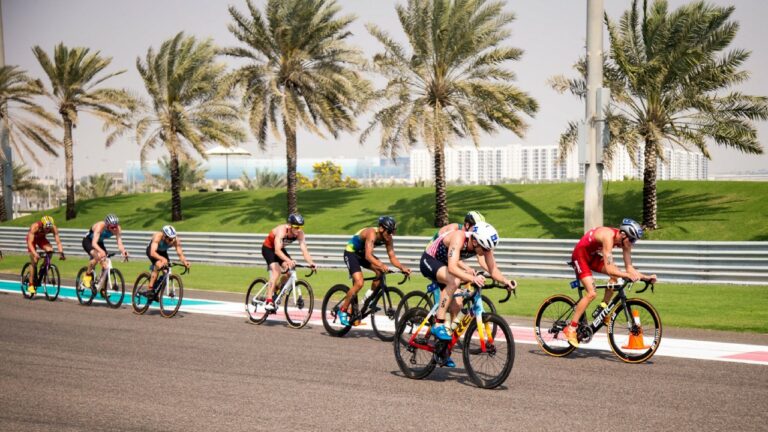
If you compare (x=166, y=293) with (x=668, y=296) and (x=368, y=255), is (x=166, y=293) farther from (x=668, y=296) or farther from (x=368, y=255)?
(x=668, y=296)

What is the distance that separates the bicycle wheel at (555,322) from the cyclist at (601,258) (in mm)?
133

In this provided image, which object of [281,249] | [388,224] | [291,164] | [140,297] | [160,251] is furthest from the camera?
[291,164]

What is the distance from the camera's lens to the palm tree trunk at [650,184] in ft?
82.8

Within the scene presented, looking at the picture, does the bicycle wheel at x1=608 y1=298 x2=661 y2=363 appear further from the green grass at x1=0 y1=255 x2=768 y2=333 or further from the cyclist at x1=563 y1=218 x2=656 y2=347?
the green grass at x1=0 y1=255 x2=768 y2=333

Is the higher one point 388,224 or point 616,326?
point 388,224

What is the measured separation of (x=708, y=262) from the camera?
18.5m

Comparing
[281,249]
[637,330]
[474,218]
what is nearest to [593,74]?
[281,249]

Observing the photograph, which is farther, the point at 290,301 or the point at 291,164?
the point at 291,164

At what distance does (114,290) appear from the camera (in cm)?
→ 1675

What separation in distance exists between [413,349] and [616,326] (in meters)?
2.81

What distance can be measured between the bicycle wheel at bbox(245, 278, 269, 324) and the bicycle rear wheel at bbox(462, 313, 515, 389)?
19.5 ft

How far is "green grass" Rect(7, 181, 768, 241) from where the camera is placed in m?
25.4

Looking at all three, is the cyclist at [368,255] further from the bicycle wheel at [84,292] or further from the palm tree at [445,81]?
the palm tree at [445,81]

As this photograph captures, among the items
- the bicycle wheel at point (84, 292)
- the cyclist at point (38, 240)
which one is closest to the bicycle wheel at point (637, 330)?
the bicycle wheel at point (84, 292)
